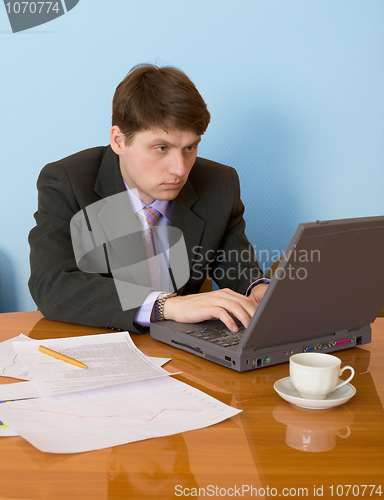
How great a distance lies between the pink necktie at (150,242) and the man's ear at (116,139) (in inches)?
7.9

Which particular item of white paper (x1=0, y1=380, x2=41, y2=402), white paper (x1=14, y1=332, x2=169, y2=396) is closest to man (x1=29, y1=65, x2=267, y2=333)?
white paper (x1=14, y1=332, x2=169, y2=396)

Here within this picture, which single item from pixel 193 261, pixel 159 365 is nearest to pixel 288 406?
pixel 159 365

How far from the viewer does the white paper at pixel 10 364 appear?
32.1 inches

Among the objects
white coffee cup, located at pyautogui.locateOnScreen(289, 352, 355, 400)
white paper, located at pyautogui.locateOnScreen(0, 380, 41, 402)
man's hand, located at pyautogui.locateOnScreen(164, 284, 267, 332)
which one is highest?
white paper, located at pyautogui.locateOnScreen(0, 380, 41, 402)

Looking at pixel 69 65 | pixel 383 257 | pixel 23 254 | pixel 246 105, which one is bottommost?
pixel 23 254

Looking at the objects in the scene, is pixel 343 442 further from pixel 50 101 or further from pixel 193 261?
pixel 50 101

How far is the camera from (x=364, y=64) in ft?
6.54

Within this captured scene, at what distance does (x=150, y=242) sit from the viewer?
1505 millimetres

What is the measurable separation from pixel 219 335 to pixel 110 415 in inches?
13.5

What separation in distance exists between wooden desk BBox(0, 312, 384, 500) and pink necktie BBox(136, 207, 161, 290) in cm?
79

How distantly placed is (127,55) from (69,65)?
0.24m

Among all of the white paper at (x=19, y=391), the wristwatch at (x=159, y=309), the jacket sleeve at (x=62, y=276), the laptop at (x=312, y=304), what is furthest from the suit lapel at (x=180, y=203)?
the white paper at (x=19, y=391)

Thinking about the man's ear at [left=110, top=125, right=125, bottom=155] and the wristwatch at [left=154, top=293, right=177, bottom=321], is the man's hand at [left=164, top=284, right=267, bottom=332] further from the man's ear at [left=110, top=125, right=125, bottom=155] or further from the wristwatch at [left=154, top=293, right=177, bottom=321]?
the man's ear at [left=110, top=125, right=125, bottom=155]

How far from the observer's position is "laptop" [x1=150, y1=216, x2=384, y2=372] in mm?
732
